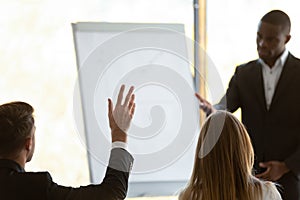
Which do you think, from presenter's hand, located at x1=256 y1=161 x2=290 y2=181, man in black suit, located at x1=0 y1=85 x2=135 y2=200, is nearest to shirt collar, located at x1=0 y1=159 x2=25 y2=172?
man in black suit, located at x1=0 y1=85 x2=135 y2=200

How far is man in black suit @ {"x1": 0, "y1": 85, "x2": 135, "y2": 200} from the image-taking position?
151 cm

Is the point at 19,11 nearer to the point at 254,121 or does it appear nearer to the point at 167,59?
the point at 167,59

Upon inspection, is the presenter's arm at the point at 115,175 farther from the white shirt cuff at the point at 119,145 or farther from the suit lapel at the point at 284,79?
the suit lapel at the point at 284,79

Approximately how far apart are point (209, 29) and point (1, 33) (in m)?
1.43

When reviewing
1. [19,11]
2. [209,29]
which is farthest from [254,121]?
[19,11]

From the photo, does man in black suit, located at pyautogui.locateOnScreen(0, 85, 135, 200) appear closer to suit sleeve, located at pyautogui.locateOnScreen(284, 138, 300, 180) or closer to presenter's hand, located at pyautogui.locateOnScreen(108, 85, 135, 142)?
presenter's hand, located at pyautogui.locateOnScreen(108, 85, 135, 142)

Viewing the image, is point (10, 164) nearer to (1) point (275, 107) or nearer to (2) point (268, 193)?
(2) point (268, 193)

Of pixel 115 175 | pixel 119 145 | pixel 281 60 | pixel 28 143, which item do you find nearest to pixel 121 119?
pixel 119 145

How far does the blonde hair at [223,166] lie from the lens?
169 centimetres

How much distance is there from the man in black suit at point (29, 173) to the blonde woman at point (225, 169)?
270mm

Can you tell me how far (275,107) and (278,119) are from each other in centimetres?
7

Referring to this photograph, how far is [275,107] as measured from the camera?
2604mm

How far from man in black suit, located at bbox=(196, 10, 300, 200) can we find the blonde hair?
80 cm

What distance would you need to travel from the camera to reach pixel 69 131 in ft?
11.0
